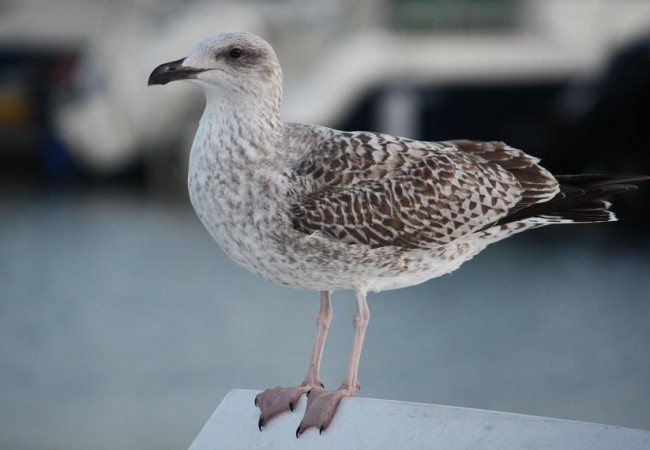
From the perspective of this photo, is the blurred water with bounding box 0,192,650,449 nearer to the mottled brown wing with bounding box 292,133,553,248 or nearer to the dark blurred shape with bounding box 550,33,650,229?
the dark blurred shape with bounding box 550,33,650,229

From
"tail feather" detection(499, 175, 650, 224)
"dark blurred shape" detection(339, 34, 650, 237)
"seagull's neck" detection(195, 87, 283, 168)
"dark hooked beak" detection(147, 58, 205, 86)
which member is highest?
"dark hooked beak" detection(147, 58, 205, 86)

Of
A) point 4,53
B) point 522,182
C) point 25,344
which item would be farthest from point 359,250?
point 4,53

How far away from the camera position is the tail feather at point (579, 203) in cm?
576

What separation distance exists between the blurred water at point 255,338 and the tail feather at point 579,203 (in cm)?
679

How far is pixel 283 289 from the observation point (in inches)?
827

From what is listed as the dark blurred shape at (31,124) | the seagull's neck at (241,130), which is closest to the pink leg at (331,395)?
the seagull's neck at (241,130)

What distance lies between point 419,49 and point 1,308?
14.4 meters

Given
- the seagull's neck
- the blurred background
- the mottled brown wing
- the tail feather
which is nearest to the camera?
the seagull's neck

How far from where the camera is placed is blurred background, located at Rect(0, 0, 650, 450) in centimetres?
1445

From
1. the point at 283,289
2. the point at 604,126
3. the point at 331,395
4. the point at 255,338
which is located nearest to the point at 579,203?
the point at 331,395

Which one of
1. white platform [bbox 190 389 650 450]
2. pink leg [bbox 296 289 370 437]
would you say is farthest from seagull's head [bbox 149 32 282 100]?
white platform [bbox 190 389 650 450]

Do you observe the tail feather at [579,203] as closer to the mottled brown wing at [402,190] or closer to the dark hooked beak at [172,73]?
the mottled brown wing at [402,190]

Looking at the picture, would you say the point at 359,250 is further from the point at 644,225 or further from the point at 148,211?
the point at 148,211

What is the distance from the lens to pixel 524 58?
30141 mm
